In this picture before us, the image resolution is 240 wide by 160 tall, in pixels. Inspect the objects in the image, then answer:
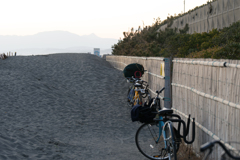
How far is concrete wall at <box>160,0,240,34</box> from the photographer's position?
2467 cm

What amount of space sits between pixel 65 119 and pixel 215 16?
21.4m

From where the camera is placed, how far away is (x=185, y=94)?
7297 mm

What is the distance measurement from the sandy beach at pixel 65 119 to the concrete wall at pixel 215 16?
11.0 m

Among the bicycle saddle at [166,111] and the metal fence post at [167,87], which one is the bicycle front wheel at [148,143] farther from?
the metal fence post at [167,87]

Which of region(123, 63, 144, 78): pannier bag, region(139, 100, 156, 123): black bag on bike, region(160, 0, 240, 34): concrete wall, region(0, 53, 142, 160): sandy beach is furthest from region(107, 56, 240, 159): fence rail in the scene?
region(160, 0, 240, 34): concrete wall

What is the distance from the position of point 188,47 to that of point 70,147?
60.0ft

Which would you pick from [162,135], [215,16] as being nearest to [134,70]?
[162,135]

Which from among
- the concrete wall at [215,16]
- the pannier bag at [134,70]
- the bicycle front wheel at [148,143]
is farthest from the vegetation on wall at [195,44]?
the bicycle front wheel at [148,143]

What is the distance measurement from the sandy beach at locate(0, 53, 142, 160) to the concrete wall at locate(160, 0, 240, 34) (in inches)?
433

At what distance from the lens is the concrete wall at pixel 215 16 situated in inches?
971

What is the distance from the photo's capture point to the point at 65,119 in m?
11.4

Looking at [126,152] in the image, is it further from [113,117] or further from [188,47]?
[188,47]

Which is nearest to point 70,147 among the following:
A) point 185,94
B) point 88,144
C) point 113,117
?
point 88,144

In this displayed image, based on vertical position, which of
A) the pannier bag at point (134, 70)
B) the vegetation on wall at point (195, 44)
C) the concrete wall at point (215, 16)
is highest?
Answer: the concrete wall at point (215, 16)
